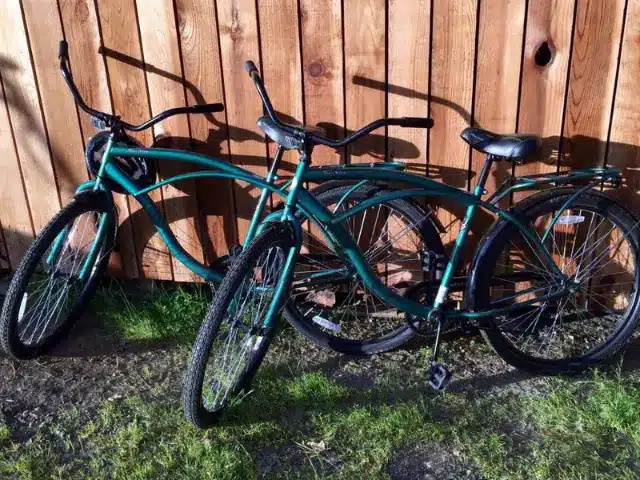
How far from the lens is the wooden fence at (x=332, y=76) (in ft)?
9.60

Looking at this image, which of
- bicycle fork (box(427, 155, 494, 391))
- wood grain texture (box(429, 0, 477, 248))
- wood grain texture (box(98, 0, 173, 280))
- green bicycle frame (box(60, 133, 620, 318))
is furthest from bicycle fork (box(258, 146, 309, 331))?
wood grain texture (box(98, 0, 173, 280))

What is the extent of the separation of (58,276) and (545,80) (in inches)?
100

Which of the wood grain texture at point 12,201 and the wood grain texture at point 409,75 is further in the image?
the wood grain texture at point 12,201

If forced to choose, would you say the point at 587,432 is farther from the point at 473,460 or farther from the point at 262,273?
the point at 262,273

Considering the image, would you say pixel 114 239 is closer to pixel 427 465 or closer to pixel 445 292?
pixel 445 292

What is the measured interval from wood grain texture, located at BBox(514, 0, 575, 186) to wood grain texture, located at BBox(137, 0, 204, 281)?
5.41 feet

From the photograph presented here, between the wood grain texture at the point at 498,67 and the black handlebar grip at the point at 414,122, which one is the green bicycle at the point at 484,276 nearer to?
the black handlebar grip at the point at 414,122

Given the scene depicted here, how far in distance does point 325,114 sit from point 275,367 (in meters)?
1.27

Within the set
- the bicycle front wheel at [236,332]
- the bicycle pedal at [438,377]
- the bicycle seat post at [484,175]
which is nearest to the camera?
the bicycle front wheel at [236,332]

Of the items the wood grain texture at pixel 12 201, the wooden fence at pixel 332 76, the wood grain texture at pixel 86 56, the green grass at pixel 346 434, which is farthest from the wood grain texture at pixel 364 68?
the wood grain texture at pixel 12 201

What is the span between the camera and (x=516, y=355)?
3.15 meters

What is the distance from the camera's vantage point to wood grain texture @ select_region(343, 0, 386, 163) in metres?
2.96

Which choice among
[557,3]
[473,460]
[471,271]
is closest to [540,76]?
[557,3]

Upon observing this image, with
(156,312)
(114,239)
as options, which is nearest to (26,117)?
(114,239)
